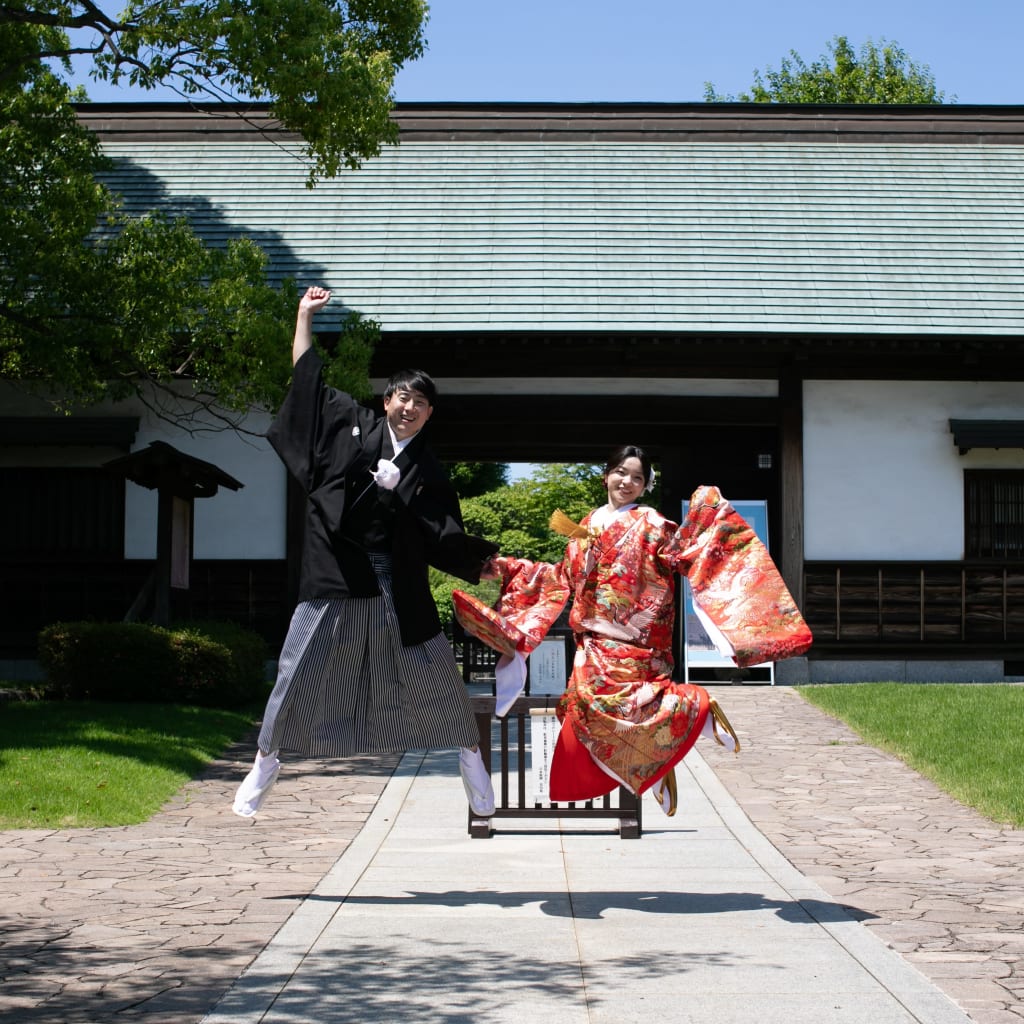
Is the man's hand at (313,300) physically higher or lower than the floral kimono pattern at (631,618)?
higher

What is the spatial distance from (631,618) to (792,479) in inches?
368

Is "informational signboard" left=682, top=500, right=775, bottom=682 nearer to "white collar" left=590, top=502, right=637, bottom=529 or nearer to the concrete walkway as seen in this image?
the concrete walkway

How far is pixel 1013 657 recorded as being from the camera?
15086 mm

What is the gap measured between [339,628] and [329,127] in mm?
6352

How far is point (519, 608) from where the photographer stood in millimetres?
6074

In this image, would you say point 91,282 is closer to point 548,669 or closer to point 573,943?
point 548,669

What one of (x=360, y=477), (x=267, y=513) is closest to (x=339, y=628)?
(x=360, y=477)

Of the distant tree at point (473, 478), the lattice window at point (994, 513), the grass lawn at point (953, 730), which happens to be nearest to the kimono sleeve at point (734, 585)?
the grass lawn at point (953, 730)

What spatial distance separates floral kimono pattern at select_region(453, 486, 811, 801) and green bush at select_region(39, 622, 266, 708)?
6.47 metres

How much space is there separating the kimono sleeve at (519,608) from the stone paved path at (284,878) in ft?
→ 4.42

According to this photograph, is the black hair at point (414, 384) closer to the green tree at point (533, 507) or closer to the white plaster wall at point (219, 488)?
the white plaster wall at point (219, 488)

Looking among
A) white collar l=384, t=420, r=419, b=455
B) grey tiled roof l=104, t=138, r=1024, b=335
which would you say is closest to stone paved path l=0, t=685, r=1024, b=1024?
white collar l=384, t=420, r=419, b=455

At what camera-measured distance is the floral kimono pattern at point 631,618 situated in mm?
5801

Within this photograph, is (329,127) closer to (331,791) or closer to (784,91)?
(331,791)
